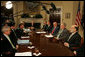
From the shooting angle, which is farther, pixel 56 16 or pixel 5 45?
pixel 56 16

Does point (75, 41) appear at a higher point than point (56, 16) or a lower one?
lower

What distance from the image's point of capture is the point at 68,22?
23.0ft

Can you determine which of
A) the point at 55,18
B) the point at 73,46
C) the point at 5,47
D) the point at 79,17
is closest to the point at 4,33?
the point at 5,47

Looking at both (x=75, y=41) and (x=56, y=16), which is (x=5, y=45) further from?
(x=56, y=16)

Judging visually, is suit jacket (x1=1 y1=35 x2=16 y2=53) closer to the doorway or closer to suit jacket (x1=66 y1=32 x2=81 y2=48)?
suit jacket (x1=66 y1=32 x2=81 y2=48)

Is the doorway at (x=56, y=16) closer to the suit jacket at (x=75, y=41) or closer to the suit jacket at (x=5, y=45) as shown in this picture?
the suit jacket at (x=75, y=41)

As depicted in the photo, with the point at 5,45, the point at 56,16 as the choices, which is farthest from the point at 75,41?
the point at 56,16

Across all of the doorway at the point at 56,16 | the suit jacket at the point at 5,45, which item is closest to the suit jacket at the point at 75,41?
the suit jacket at the point at 5,45

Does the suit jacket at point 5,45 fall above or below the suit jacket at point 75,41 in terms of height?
above

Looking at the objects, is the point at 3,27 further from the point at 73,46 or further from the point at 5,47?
the point at 73,46

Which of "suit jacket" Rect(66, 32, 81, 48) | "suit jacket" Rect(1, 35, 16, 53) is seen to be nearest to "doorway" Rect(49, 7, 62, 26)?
"suit jacket" Rect(66, 32, 81, 48)

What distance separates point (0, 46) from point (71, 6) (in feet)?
17.2

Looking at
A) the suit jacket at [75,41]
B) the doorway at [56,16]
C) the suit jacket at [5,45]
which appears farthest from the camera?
the doorway at [56,16]

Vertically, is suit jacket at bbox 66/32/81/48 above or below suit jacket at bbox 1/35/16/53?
below
